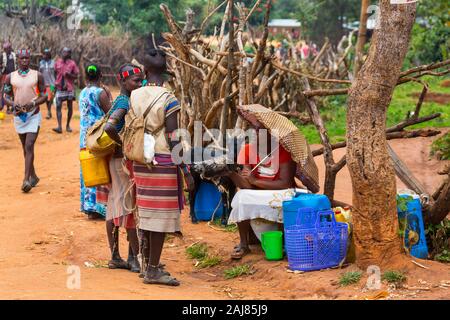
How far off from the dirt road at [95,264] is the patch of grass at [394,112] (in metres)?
3.62

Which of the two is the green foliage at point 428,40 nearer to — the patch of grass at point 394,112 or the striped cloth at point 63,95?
the patch of grass at point 394,112

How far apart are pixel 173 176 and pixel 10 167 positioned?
7.81 metres

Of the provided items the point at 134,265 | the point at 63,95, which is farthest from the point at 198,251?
the point at 63,95

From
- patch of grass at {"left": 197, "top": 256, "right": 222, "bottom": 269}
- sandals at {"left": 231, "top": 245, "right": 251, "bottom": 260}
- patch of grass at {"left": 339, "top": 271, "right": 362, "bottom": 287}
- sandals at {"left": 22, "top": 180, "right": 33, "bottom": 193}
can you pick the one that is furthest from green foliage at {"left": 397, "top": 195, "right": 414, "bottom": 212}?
sandals at {"left": 22, "top": 180, "right": 33, "bottom": 193}

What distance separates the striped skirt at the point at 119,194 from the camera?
21.1 ft

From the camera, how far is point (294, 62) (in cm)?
1680

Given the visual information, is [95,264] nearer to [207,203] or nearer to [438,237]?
[207,203]

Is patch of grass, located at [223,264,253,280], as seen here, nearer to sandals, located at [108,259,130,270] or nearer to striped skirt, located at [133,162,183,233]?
sandals, located at [108,259,130,270]

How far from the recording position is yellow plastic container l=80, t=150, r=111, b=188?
6520 mm

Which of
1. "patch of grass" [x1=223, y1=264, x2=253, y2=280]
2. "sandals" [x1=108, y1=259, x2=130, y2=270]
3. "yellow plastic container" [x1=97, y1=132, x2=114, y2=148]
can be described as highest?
"yellow plastic container" [x1=97, y1=132, x2=114, y2=148]

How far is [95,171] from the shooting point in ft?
21.4

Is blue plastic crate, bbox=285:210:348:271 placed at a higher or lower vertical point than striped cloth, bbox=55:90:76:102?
lower

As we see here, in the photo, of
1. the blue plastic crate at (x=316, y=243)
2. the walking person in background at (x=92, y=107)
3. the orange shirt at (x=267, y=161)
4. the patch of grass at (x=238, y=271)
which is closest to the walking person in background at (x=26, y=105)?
the walking person in background at (x=92, y=107)

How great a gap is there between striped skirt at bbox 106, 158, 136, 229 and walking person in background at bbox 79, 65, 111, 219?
1.52 meters
